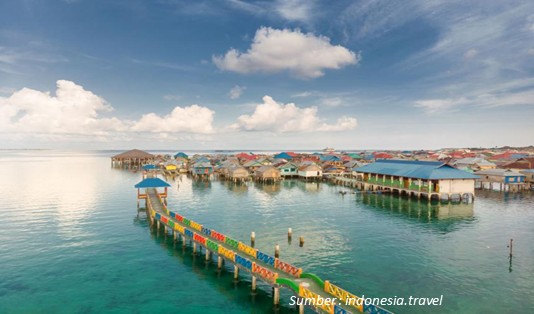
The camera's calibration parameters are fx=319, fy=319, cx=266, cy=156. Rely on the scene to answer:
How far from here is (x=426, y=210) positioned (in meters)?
57.4

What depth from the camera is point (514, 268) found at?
30.5m

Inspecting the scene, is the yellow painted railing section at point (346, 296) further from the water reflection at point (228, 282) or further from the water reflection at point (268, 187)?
the water reflection at point (268, 187)

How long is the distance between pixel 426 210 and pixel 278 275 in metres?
43.1

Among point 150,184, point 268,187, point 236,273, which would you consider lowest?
point 236,273

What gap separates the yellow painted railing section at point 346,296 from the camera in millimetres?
19406

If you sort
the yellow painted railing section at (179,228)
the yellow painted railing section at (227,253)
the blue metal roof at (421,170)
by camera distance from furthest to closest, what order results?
the blue metal roof at (421,170) → the yellow painted railing section at (179,228) → the yellow painted railing section at (227,253)

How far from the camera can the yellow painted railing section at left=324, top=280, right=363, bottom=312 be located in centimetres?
1941

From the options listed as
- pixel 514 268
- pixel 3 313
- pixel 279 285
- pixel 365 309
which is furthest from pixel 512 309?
pixel 3 313

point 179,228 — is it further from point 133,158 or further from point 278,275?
point 133,158

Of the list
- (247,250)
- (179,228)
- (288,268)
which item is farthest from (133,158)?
(288,268)

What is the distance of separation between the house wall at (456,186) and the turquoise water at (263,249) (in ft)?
12.0

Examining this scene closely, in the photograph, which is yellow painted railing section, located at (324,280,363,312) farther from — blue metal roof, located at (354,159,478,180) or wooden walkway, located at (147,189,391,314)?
blue metal roof, located at (354,159,478,180)

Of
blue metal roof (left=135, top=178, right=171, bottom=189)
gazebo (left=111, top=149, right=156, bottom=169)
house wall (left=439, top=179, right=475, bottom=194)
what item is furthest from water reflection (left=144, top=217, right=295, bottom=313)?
gazebo (left=111, top=149, right=156, bottom=169)

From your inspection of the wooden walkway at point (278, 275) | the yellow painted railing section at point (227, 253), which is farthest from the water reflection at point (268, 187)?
the yellow painted railing section at point (227, 253)
